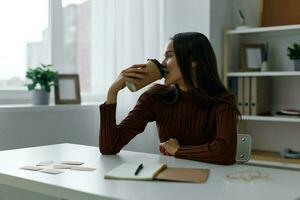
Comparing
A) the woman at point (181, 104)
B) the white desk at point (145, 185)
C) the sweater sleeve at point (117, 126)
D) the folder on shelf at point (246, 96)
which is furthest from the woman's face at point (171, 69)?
the folder on shelf at point (246, 96)

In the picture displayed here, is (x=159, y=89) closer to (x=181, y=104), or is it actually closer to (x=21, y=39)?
(x=181, y=104)

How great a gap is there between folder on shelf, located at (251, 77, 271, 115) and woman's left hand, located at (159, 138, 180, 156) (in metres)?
1.48

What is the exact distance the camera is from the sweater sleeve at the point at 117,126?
1.67 m

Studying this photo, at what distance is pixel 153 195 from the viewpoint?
1011 millimetres

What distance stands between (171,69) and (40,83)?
3.88 feet

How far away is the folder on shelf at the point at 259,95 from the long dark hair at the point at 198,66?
1.35m

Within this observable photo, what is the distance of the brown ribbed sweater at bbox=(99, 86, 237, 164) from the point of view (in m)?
1.51

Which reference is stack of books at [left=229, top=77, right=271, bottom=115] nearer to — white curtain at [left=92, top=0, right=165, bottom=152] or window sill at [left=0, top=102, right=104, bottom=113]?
white curtain at [left=92, top=0, right=165, bottom=152]

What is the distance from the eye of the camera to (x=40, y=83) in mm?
2609

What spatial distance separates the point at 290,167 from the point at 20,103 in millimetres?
1845

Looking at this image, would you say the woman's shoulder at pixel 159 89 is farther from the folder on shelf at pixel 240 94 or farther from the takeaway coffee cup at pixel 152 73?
the folder on shelf at pixel 240 94

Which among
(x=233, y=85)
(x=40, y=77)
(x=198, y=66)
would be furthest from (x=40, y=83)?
(x=233, y=85)

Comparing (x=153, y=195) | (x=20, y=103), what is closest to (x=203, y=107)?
(x=153, y=195)

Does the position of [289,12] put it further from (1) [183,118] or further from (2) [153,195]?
(2) [153,195]
